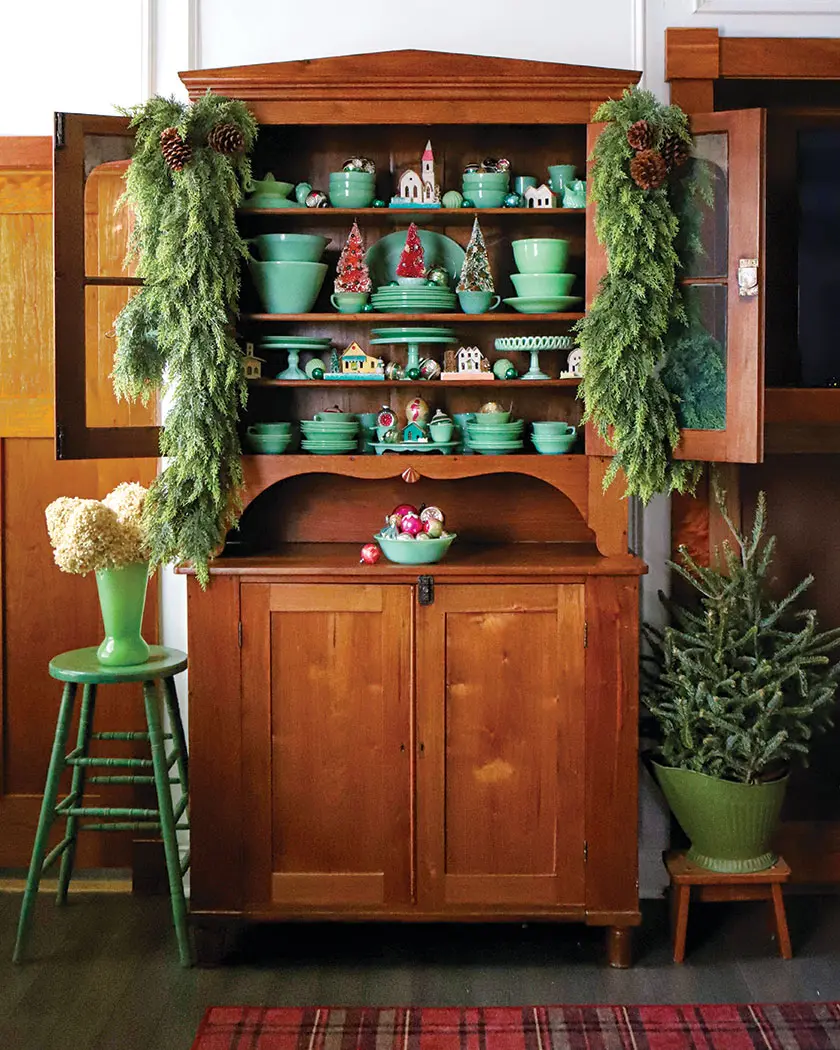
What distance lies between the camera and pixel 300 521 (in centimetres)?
349

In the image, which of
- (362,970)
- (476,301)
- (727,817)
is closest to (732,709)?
(727,817)

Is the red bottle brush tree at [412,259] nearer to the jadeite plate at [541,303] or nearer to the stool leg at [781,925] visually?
the jadeite plate at [541,303]

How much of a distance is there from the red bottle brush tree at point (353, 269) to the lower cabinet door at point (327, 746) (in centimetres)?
84

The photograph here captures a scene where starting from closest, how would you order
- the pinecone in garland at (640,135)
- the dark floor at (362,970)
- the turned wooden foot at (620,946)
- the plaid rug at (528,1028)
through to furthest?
1. the plaid rug at (528,1028)
2. the dark floor at (362,970)
3. the pinecone in garland at (640,135)
4. the turned wooden foot at (620,946)

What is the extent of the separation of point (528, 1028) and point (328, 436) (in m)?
1.56

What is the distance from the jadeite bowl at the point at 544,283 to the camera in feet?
10.5

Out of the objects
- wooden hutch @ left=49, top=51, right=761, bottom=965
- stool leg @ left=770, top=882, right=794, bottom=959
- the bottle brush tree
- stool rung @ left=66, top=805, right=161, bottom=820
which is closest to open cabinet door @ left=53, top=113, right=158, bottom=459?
wooden hutch @ left=49, top=51, right=761, bottom=965

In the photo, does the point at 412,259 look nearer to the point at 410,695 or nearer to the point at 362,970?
the point at 410,695

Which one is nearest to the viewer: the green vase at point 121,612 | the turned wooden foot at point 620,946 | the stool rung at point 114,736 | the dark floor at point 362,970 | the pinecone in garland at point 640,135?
the dark floor at point 362,970

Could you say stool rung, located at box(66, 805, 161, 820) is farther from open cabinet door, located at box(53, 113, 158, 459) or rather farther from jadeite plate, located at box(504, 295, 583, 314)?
jadeite plate, located at box(504, 295, 583, 314)

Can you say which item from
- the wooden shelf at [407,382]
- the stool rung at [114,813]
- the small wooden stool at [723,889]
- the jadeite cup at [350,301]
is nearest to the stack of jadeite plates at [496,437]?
the wooden shelf at [407,382]

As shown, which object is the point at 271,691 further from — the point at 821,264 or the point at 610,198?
the point at 821,264

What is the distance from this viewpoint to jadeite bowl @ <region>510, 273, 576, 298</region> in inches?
126

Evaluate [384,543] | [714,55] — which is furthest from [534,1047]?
[714,55]
